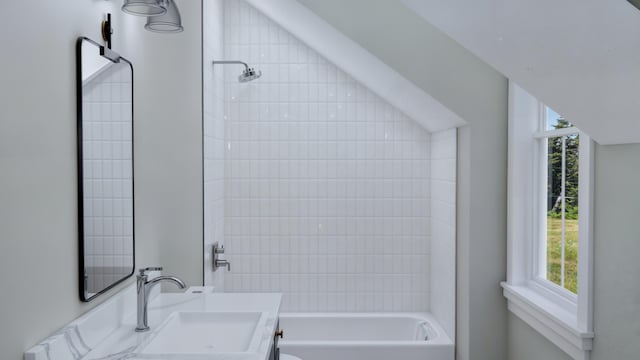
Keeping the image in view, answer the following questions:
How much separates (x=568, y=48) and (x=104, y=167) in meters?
1.50

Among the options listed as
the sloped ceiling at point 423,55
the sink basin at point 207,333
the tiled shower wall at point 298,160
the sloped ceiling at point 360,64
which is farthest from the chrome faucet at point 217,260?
the sloped ceiling at point 423,55

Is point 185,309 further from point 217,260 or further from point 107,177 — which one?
point 217,260

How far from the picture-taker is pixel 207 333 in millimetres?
1910

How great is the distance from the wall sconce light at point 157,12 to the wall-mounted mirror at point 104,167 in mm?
168

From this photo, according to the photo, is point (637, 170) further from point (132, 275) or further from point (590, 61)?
point (132, 275)

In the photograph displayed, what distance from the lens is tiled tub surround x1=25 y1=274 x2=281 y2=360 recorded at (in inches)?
56.3

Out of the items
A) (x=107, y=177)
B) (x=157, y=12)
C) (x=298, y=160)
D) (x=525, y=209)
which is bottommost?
(x=525, y=209)

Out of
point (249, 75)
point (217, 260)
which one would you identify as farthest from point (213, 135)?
point (217, 260)

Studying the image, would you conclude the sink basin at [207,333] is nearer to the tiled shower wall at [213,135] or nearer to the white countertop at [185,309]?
the white countertop at [185,309]

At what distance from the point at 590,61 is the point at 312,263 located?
9.34ft

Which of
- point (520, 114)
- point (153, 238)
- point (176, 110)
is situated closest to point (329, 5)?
point (176, 110)

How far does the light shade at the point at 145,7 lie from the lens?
1.57m

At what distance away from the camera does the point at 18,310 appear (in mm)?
1246

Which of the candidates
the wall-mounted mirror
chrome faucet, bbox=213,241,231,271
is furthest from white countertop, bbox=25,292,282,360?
chrome faucet, bbox=213,241,231,271
